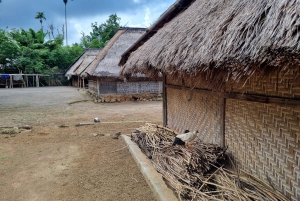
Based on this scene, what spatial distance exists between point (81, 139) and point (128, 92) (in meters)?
8.84

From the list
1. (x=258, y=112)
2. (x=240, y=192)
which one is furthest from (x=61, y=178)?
(x=258, y=112)

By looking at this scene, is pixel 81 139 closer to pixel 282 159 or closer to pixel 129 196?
pixel 129 196

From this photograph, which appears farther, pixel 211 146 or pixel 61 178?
pixel 61 178

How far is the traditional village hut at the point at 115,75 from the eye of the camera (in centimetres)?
1418

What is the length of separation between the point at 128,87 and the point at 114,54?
8.24ft

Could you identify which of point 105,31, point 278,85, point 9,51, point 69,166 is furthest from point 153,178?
point 105,31

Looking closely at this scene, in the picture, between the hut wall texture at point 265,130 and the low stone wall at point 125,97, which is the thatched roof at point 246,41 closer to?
the hut wall texture at point 265,130

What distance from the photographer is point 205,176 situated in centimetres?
322

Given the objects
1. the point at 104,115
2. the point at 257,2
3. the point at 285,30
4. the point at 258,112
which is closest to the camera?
the point at 285,30

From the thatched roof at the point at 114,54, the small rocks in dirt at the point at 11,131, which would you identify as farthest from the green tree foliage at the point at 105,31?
the small rocks in dirt at the point at 11,131

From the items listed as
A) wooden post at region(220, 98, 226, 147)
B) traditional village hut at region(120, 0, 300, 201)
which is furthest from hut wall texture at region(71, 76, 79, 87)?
wooden post at region(220, 98, 226, 147)

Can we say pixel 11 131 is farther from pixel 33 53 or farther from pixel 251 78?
pixel 33 53

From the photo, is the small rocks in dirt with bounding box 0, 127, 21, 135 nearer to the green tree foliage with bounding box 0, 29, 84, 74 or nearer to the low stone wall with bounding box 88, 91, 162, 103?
the low stone wall with bounding box 88, 91, 162, 103

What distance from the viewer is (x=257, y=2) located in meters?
2.34
